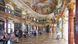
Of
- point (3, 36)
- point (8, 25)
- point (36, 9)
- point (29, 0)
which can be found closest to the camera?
point (3, 36)

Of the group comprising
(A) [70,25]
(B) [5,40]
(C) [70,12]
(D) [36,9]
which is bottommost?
(B) [5,40]

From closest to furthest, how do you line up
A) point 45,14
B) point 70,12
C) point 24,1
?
point 70,12
point 24,1
point 45,14

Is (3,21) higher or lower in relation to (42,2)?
lower

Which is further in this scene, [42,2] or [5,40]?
[42,2]

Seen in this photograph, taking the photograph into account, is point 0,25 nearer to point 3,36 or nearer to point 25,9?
point 3,36

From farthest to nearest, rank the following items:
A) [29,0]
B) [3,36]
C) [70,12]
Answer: [29,0], [3,36], [70,12]

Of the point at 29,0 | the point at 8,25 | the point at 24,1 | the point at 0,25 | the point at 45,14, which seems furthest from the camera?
the point at 45,14

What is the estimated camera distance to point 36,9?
877 inches

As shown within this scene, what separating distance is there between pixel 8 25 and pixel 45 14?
9061 mm

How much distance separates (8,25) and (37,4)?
6684 mm

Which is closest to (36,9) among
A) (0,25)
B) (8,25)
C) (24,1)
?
(24,1)

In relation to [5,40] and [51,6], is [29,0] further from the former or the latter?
[5,40]

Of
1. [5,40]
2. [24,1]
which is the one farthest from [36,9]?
[5,40]

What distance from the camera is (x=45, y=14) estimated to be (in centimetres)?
2395
